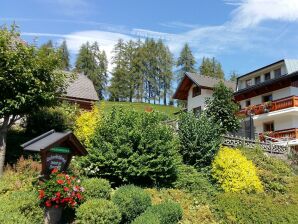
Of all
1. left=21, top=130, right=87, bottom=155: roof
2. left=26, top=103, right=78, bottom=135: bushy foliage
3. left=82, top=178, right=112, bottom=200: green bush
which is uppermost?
left=26, top=103, right=78, bottom=135: bushy foliage

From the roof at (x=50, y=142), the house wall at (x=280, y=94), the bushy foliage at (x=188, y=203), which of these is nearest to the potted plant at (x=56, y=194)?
the roof at (x=50, y=142)

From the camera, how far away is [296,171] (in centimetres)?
2331

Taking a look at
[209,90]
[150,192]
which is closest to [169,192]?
[150,192]

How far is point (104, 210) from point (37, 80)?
20.4 feet

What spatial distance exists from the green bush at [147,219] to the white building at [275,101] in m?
20.2

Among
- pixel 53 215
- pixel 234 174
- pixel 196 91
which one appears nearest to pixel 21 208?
pixel 53 215

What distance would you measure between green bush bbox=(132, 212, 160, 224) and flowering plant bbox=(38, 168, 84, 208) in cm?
188

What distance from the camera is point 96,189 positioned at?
40.0 feet

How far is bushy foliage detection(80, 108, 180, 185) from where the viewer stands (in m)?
14.6

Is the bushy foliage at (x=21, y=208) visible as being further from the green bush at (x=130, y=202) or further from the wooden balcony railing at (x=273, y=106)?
the wooden balcony railing at (x=273, y=106)

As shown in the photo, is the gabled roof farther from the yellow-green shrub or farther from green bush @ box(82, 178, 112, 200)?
green bush @ box(82, 178, 112, 200)

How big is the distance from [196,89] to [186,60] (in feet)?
129

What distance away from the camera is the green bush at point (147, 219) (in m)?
11.1

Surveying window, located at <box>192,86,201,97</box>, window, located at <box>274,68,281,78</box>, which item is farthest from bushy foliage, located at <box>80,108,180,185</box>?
window, located at <box>192,86,201,97</box>
